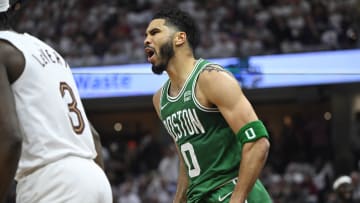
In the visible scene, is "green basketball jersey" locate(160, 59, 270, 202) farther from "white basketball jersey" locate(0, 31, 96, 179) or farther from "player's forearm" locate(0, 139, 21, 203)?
"player's forearm" locate(0, 139, 21, 203)

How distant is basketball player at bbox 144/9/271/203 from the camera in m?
4.86

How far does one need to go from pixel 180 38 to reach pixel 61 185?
203cm

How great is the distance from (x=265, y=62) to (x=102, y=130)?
847cm

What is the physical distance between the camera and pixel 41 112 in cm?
363

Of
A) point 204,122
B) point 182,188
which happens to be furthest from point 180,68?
point 182,188

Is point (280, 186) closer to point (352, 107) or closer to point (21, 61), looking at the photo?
point (352, 107)

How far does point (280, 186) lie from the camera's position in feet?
52.6

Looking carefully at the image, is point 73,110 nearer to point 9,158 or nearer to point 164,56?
point 9,158

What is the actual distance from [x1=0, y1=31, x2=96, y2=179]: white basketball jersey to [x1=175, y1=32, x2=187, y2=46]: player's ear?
5.77 ft

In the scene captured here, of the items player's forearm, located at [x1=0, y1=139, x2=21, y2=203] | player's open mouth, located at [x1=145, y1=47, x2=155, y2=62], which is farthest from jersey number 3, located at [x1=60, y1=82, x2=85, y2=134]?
player's open mouth, located at [x1=145, y1=47, x2=155, y2=62]

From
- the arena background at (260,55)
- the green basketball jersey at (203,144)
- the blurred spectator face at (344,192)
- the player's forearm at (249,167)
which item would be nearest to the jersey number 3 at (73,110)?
the player's forearm at (249,167)

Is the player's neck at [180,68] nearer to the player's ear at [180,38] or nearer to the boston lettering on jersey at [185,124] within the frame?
the player's ear at [180,38]

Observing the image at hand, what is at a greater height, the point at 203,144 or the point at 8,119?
the point at 8,119

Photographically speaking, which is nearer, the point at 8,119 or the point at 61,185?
the point at 8,119
